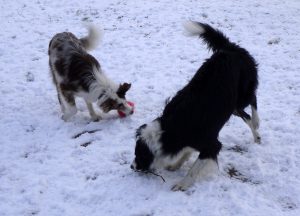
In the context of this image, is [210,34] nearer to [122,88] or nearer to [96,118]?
[122,88]

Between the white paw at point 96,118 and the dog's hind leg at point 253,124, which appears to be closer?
the dog's hind leg at point 253,124

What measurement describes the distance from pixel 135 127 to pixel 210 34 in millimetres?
1707

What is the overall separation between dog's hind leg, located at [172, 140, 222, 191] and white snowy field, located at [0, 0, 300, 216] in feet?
0.40

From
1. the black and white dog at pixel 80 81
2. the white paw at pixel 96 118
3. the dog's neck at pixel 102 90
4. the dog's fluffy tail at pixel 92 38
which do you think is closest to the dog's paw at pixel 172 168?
the black and white dog at pixel 80 81

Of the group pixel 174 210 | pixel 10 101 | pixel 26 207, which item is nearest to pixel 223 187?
pixel 174 210

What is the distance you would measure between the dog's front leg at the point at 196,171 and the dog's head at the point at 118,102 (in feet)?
5.84

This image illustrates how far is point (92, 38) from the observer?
252 inches

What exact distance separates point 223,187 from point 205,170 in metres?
0.27

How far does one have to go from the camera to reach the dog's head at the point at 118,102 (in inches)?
215

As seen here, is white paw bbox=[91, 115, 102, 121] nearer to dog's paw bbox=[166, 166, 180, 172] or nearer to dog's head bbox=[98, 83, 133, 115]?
dog's head bbox=[98, 83, 133, 115]

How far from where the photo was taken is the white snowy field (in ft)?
13.0

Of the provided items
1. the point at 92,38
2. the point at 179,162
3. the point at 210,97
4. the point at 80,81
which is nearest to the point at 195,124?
the point at 210,97

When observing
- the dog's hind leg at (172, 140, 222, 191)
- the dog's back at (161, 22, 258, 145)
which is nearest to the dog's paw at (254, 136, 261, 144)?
the dog's back at (161, 22, 258, 145)

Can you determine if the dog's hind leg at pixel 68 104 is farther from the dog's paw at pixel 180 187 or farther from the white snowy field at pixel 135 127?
the dog's paw at pixel 180 187
